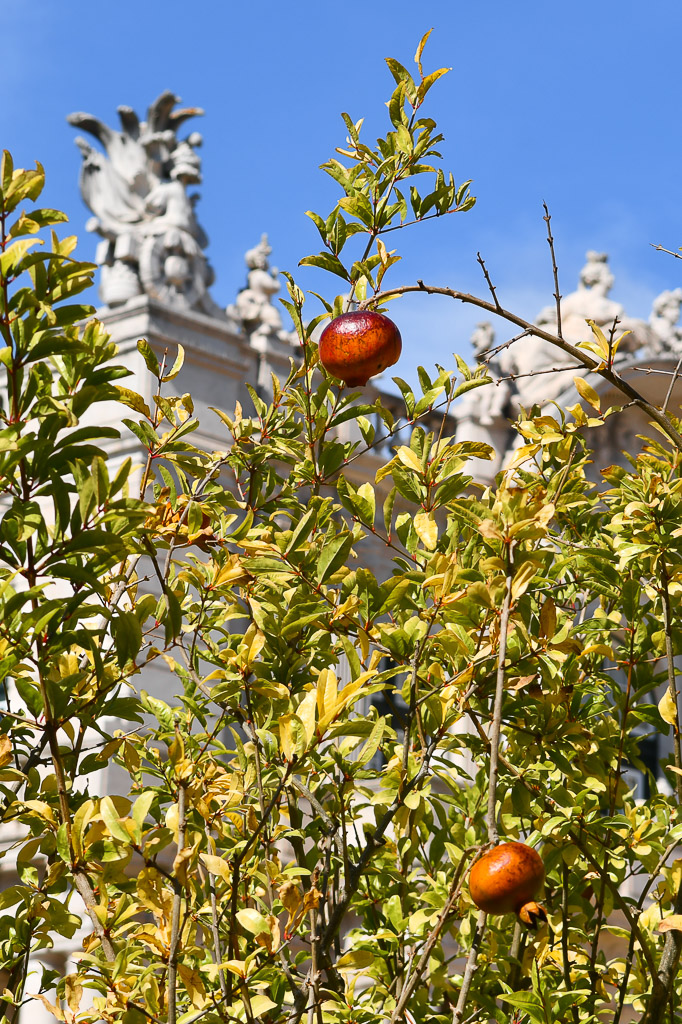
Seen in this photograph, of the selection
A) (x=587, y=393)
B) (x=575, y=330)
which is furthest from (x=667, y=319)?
(x=587, y=393)

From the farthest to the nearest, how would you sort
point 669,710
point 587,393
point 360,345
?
point 587,393, point 669,710, point 360,345

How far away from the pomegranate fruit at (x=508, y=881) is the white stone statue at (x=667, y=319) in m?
11.0

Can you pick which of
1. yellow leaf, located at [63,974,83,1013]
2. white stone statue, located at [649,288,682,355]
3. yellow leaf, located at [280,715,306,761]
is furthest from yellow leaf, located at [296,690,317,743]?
white stone statue, located at [649,288,682,355]

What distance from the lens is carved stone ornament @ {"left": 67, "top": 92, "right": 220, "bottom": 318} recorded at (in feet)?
30.7

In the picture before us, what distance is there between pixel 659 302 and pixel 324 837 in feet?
36.5

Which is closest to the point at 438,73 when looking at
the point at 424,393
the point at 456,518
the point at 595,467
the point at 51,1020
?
the point at 424,393

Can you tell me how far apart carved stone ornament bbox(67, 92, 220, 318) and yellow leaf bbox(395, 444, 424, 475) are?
21.8 ft

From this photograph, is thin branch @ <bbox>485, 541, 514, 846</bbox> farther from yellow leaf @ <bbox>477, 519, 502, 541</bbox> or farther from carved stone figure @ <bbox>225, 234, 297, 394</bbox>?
carved stone figure @ <bbox>225, 234, 297, 394</bbox>

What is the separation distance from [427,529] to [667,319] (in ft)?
35.6

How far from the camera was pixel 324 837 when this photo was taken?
288cm

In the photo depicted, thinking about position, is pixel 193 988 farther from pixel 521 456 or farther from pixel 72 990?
pixel 521 456

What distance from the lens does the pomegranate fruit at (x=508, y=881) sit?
2326mm

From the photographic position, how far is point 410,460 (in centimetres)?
289

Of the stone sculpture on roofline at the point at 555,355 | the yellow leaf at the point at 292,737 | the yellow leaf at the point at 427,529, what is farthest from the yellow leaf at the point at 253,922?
the stone sculpture on roofline at the point at 555,355
